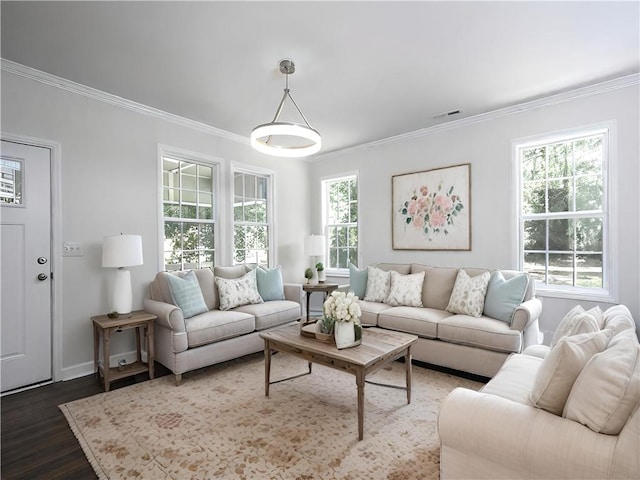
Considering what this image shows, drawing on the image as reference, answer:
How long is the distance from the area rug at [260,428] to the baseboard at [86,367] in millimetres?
590

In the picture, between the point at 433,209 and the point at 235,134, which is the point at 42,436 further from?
the point at 433,209

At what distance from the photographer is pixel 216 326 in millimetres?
3213

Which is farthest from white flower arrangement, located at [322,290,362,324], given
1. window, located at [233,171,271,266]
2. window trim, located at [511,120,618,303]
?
window, located at [233,171,271,266]

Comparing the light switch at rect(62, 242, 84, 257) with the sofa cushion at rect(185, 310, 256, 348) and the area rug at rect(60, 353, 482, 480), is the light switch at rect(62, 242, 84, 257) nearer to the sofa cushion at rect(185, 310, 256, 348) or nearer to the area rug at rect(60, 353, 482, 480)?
the sofa cushion at rect(185, 310, 256, 348)

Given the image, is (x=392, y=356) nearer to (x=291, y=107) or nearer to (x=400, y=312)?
(x=400, y=312)

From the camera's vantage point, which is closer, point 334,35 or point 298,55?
point 334,35

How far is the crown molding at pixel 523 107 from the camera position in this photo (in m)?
3.15

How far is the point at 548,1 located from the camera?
2117 millimetres

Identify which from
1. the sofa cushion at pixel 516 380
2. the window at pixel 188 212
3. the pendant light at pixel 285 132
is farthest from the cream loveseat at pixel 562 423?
the window at pixel 188 212

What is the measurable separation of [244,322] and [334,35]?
269 centimetres

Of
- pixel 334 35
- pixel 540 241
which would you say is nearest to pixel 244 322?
pixel 334 35

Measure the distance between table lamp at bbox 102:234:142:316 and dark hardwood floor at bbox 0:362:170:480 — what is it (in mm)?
708

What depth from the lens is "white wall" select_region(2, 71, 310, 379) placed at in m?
3.00

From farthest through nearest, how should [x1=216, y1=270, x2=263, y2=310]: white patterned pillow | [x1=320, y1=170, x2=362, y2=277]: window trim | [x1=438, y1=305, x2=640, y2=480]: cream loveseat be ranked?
1. [x1=320, y1=170, x2=362, y2=277]: window trim
2. [x1=216, y1=270, x2=263, y2=310]: white patterned pillow
3. [x1=438, y1=305, x2=640, y2=480]: cream loveseat
